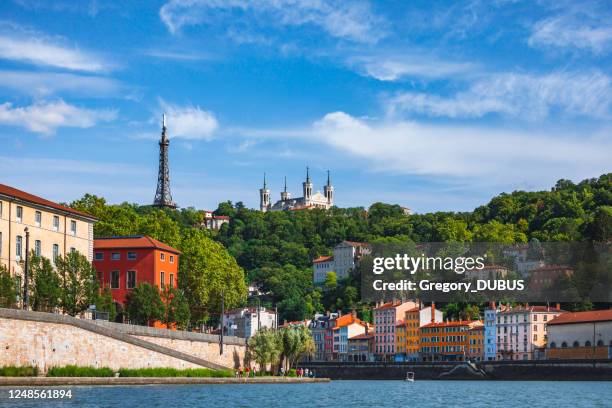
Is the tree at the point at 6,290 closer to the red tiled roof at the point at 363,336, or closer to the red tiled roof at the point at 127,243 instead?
the red tiled roof at the point at 127,243

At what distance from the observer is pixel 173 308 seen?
7594 centimetres

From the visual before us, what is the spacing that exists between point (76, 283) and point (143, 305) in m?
8.65

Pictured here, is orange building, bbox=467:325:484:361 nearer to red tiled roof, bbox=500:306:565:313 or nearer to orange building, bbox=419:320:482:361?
orange building, bbox=419:320:482:361

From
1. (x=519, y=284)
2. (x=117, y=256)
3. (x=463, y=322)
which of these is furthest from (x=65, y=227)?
(x=519, y=284)

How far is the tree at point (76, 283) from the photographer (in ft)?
208

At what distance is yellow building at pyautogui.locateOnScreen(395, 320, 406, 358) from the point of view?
5837 inches

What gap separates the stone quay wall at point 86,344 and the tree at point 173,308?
582 centimetres

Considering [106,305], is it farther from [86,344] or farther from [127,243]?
[86,344]

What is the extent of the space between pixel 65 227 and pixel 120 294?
9.75m

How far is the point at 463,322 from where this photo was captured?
463 feet

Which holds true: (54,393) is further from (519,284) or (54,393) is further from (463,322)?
(519,284)

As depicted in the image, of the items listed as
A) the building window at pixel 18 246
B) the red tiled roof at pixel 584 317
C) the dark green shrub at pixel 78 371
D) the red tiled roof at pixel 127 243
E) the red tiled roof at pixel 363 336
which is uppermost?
the red tiled roof at pixel 127 243

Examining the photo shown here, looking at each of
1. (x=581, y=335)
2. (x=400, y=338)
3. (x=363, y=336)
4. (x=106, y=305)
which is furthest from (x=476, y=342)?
(x=106, y=305)

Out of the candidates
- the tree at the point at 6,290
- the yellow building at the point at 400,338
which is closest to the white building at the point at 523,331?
the yellow building at the point at 400,338
